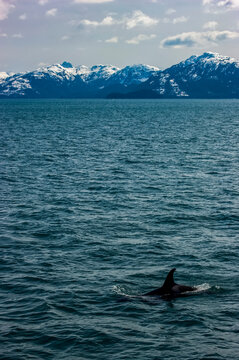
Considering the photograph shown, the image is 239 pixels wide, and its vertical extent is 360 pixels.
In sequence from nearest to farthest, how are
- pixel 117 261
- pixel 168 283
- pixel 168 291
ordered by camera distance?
pixel 168 283 → pixel 168 291 → pixel 117 261

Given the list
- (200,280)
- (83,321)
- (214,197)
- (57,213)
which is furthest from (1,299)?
(214,197)

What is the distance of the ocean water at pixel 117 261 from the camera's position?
1983cm

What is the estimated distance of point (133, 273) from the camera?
1057 inches

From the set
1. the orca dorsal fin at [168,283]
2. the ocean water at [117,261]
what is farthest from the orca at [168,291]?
the ocean water at [117,261]

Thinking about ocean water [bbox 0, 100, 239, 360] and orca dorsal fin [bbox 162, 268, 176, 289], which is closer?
ocean water [bbox 0, 100, 239, 360]

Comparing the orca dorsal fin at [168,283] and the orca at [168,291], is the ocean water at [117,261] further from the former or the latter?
the orca dorsal fin at [168,283]

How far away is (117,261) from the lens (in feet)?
94.2

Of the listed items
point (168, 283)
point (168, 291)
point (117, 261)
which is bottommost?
point (168, 291)

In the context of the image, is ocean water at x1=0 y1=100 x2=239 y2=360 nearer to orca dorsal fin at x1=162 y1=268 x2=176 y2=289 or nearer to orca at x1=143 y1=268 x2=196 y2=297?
orca at x1=143 y1=268 x2=196 y2=297

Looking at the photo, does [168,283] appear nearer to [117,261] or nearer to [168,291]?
[168,291]

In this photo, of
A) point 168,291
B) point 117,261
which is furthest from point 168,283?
point 117,261

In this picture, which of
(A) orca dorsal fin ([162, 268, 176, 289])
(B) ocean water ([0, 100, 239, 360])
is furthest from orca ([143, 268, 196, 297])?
(B) ocean water ([0, 100, 239, 360])

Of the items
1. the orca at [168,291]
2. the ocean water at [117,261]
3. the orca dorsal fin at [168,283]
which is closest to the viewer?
the ocean water at [117,261]

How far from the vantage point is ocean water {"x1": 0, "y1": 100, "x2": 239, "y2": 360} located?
19828 millimetres
